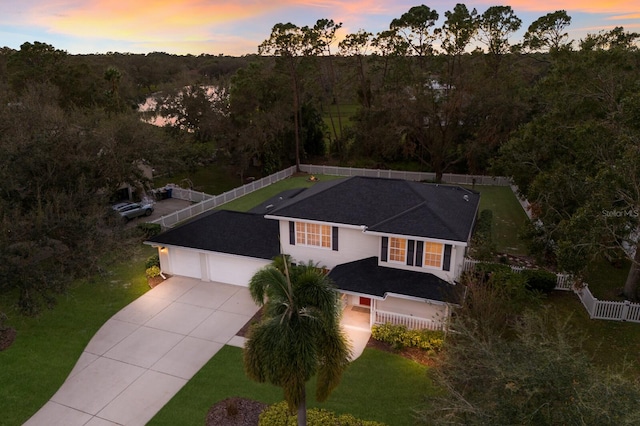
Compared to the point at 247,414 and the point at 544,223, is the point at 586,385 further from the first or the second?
the point at 544,223

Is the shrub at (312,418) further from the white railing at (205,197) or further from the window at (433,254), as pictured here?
the white railing at (205,197)

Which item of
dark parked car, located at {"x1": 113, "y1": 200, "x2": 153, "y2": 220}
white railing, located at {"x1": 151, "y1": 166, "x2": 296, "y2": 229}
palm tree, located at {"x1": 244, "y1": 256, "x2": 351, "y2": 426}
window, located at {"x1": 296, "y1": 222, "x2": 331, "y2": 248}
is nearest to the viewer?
palm tree, located at {"x1": 244, "y1": 256, "x2": 351, "y2": 426}

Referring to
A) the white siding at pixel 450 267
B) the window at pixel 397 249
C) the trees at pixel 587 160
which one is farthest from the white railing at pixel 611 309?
the window at pixel 397 249

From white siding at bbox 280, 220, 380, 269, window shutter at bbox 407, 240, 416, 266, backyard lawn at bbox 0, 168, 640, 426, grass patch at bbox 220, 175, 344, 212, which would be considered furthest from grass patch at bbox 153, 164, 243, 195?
window shutter at bbox 407, 240, 416, 266

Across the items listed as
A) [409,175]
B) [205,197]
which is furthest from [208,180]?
[409,175]

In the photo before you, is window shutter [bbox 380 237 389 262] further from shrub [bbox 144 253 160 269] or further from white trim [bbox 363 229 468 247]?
shrub [bbox 144 253 160 269]

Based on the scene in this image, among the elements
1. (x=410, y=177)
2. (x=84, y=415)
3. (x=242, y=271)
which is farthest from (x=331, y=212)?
(x=410, y=177)
